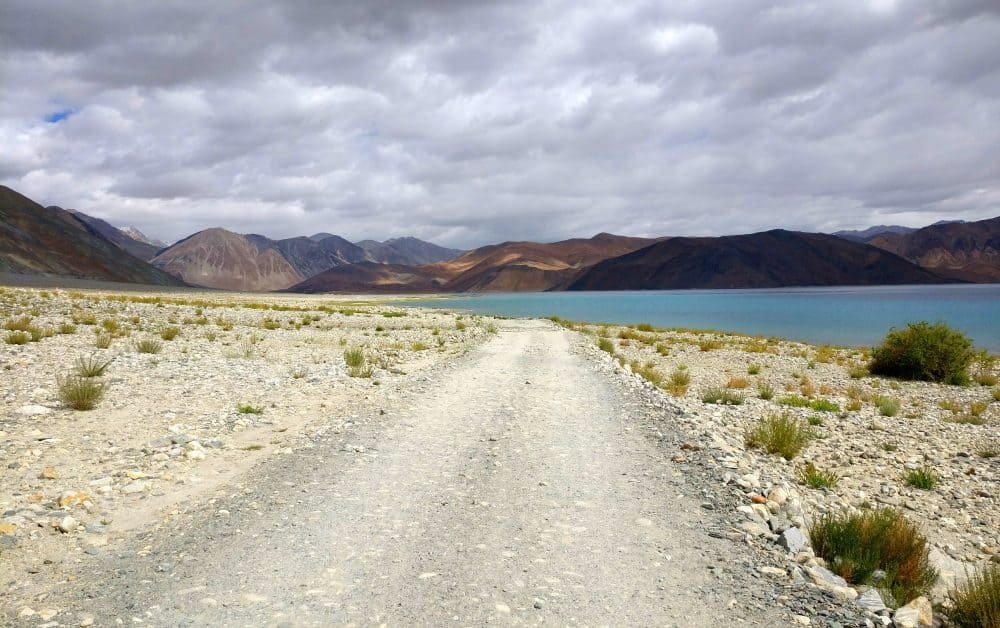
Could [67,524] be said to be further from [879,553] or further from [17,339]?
[17,339]

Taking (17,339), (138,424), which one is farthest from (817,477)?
(17,339)

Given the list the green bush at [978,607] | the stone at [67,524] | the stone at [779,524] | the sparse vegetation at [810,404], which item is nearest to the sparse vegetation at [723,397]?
the sparse vegetation at [810,404]

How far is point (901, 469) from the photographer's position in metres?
9.67

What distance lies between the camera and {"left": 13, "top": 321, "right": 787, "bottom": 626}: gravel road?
162 inches

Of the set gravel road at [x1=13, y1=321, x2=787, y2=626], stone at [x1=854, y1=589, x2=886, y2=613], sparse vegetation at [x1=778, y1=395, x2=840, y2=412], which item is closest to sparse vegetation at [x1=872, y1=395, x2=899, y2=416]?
sparse vegetation at [x1=778, y1=395, x2=840, y2=412]

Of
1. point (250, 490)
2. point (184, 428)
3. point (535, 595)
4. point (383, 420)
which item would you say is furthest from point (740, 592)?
point (184, 428)

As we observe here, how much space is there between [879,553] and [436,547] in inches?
163

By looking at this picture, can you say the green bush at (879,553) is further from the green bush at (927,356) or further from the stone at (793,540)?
the green bush at (927,356)

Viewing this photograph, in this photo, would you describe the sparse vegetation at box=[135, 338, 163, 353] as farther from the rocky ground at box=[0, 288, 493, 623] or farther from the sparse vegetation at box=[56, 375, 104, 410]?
the sparse vegetation at box=[56, 375, 104, 410]

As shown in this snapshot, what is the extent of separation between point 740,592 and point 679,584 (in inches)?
18.7

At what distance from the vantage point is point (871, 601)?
169 inches

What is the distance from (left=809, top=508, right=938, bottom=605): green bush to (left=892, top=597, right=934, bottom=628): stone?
0.70 feet

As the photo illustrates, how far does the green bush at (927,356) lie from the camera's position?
22094 millimetres

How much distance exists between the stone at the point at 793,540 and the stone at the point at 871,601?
2.37ft
